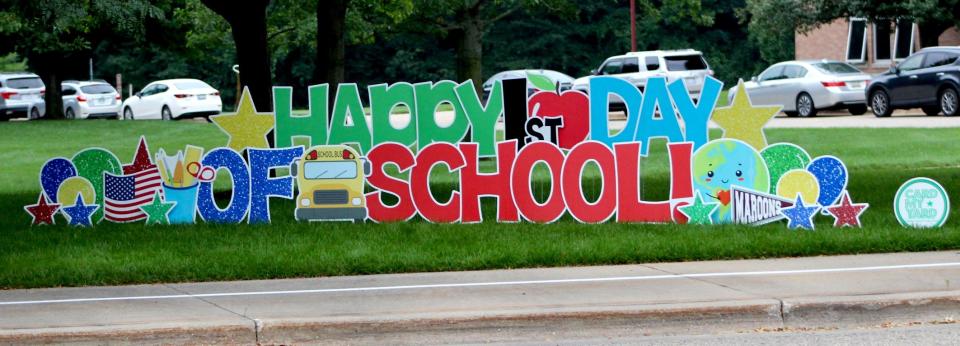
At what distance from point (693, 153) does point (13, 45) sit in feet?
91.2

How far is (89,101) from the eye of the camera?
40.7 metres

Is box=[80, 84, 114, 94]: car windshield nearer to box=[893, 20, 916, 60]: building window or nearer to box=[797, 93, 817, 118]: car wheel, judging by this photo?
box=[797, 93, 817, 118]: car wheel

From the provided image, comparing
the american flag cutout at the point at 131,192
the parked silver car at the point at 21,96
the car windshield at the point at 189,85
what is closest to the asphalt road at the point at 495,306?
the american flag cutout at the point at 131,192

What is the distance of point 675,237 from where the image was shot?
11523 mm

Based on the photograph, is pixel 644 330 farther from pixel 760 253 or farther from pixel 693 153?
pixel 693 153

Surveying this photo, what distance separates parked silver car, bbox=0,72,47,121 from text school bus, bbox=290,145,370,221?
28627 millimetres

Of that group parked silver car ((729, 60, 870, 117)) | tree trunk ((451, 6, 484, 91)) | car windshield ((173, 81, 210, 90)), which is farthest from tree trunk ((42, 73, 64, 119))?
tree trunk ((451, 6, 484, 91))

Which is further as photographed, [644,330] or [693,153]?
[693,153]

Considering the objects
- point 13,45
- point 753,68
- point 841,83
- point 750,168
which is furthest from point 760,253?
point 753,68

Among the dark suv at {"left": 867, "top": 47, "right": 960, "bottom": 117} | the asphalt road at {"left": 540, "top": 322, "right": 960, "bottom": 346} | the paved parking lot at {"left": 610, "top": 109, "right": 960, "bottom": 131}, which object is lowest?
the asphalt road at {"left": 540, "top": 322, "right": 960, "bottom": 346}

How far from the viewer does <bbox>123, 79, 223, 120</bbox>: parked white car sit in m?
36.8

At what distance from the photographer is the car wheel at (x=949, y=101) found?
27000 millimetres

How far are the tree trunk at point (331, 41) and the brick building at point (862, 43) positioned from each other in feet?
85.0

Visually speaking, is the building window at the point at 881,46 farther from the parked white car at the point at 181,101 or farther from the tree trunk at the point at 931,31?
the parked white car at the point at 181,101
